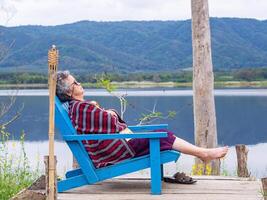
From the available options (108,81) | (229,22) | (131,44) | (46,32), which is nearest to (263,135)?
(108,81)

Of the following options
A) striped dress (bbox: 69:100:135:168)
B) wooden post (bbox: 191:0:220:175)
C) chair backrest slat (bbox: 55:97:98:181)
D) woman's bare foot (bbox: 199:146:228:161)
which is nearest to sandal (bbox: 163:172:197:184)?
woman's bare foot (bbox: 199:146:228:161)

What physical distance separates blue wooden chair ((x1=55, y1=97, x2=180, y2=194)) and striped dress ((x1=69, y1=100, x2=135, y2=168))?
9 centimetres

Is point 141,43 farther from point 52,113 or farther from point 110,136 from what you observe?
point 52,113

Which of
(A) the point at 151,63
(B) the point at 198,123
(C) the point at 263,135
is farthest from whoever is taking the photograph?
(A) the point at 151,63

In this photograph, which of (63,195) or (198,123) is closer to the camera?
(63,195)

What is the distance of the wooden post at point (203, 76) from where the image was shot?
26.2ft

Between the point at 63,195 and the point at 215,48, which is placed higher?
the point at 215,48

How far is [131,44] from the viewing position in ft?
338

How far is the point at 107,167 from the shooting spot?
539 cm

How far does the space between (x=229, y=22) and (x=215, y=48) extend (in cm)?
2512

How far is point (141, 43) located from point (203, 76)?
328 ft

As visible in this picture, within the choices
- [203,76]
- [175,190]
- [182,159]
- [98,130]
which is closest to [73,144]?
[98,130]

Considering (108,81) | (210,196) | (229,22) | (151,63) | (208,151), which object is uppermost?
(229,22)

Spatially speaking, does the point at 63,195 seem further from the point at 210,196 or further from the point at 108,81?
the point at 108,81
